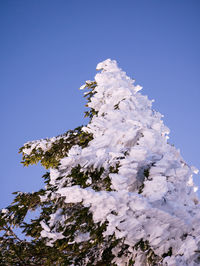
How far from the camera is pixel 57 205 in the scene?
353 cm

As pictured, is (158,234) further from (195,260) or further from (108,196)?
(108,196)

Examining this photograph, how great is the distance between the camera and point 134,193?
9.07 feet

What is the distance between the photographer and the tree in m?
2.60

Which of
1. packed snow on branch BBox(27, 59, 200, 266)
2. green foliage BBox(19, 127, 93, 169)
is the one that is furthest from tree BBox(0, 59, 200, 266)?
green foliage BBox(19, 127, 93, 169)

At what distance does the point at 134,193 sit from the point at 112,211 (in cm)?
35

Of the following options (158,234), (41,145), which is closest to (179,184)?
(158,234)

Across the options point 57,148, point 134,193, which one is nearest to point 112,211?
point 134,193

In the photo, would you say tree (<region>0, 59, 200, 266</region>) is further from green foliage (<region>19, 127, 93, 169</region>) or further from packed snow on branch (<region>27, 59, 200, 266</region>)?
green foliage (<region>19, 127, 93, 169</region>)

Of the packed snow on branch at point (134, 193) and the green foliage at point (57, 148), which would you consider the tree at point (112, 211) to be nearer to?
the packed snow on branch at point (134, 193)

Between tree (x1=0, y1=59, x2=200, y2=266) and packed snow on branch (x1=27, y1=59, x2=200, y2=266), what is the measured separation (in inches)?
0.4

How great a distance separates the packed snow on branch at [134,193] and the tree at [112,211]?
0.03 ft

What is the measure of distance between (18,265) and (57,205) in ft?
3.05

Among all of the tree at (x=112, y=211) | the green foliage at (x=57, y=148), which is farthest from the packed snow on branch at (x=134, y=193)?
the green foliage at (x=57, y=148)

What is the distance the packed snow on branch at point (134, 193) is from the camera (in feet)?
8.43
